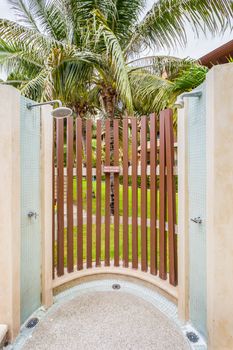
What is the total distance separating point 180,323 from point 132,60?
585 centimetres

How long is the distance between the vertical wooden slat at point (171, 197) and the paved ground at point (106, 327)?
479 mm

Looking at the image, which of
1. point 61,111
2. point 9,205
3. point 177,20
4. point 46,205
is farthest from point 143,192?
point 177,20

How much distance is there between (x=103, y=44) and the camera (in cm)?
451

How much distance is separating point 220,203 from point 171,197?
829 mm

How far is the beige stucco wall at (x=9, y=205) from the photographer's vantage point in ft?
5.94

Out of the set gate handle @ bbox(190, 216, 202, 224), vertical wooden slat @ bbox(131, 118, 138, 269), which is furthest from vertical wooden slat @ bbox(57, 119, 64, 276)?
gate handle @ bbox(190, 216, 202, 224)

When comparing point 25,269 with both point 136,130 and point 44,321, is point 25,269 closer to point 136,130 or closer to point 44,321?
point 44,321

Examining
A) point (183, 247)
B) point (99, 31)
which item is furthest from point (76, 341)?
point (99, 31)

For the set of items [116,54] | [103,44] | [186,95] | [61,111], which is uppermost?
[103,44]

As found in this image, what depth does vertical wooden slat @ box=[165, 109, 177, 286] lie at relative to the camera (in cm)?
239

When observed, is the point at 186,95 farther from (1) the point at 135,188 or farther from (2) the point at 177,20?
(2) the point at 177,20

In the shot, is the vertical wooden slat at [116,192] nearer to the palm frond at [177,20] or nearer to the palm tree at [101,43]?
the palm tree at [101,43]

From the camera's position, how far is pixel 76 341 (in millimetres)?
1862

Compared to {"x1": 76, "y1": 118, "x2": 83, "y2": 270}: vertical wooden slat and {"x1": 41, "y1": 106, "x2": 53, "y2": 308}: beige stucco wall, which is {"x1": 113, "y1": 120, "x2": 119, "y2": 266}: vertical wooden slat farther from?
{"x1": 41, "y1": 106, "x2": 53, "y2": 308}: beige stucco wall
